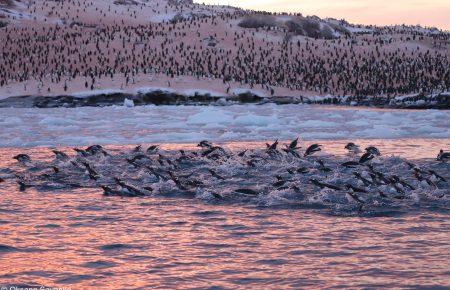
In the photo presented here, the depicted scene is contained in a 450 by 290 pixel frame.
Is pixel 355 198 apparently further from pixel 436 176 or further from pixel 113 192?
pixel 113 192

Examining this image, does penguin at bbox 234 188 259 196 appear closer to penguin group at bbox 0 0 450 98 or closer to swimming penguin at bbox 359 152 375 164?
swimming penguin at bbox 359 152 375 164

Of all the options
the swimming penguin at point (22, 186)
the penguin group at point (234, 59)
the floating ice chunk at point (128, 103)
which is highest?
the penguin group at point (234, 59)

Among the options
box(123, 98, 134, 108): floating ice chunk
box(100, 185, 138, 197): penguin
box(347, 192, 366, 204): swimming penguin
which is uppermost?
box(347, 192, 366, 204): swimming penguin

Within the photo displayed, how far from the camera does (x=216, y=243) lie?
7059 mm

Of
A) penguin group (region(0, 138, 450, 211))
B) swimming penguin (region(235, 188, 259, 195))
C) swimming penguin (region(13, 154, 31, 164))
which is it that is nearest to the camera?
penguin group (region(0, 138, 450, 211))

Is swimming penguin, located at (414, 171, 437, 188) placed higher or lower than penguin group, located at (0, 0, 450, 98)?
lower

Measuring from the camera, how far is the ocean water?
224 inches

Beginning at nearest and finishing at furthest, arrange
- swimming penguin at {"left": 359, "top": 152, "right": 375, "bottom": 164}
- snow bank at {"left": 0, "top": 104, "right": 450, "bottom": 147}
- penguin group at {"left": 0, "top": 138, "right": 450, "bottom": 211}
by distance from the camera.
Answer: penguin group at {"left": 0, "top": 138, "right": 450, "bottom": 211}
swimming penguin at {"left": 359, "top": 152, "right": 375, "bottom": 164}
snow bank at {"left": 0, "top": 104, "right": 450, "bottom": 147}

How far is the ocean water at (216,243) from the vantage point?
224 inches

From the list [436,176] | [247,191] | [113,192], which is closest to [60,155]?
[113,192]

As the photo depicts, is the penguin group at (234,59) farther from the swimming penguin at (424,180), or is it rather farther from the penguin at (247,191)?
the penguin at (247,191)

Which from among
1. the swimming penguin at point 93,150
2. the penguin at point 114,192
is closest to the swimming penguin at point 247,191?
the penguin at point 114,192

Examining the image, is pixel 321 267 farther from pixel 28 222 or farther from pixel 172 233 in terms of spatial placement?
pixel 28 222

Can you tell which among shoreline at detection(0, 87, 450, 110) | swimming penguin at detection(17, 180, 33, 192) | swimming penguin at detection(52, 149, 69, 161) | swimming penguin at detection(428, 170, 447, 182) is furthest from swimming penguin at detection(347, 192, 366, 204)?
shoreline at detection(0, 87, 450, 110)
